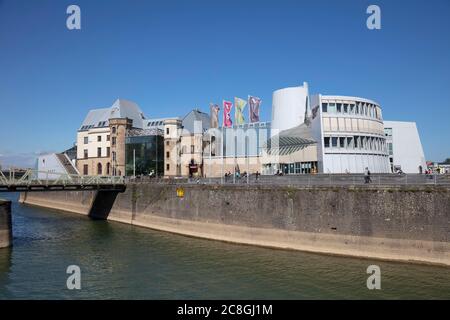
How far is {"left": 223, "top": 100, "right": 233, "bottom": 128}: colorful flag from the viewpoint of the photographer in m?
73.1

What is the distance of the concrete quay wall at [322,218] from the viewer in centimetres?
3084

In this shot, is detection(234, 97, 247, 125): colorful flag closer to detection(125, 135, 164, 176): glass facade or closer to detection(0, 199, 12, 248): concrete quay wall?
detection(125, 135, 164, 176): glass facade

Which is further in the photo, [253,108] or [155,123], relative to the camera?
[155,123]

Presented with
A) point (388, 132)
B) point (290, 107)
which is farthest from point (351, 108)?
point (388, 132)

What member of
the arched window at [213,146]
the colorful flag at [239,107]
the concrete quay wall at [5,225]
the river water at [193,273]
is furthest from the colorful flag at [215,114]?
the concrete quay wall at [5,225]

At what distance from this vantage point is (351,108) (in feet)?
195

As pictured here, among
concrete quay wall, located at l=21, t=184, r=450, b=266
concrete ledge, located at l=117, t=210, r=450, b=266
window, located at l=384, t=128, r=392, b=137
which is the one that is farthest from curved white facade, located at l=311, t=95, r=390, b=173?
window, located at l=384, t=128, r=392, b=137

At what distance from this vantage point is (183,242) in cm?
4178

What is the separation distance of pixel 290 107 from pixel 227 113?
12.2m

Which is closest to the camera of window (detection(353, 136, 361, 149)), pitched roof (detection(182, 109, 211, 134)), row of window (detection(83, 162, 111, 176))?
window (detection(353, 136, 361, 149))

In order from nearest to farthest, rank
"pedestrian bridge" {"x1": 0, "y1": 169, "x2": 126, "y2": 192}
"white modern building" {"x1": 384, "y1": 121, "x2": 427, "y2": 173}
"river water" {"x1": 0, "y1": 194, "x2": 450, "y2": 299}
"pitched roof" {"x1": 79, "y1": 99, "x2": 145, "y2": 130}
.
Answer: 1. "river water" {"x1": 0, "y1": 194, "x2": 450, "y2": 299}
2. "pedestrian bridge" {"x1": 0, "y1": 169, "x2": 126, "y2": 192}
3. "white modern building" {"x1": 384, "y1": 121, "x2": 427, "y2": 173}
4. "pitched roof" {"x1": 79, "y1": 99, "x2": 145, "y2": 130}

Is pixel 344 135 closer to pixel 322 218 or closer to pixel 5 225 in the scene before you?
pixel 322 218

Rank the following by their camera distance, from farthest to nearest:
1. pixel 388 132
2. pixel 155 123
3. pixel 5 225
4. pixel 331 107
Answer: pixel 155 123 < pixel 388 132 < pixel 331 107 < pixel 5 225
